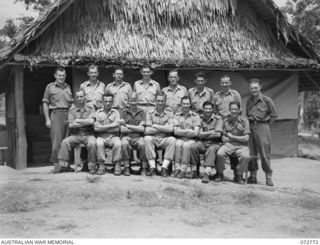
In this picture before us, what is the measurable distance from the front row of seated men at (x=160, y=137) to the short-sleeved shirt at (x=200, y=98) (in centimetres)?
63

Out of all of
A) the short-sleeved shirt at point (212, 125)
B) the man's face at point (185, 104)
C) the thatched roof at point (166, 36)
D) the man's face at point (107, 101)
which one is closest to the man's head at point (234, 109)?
the short-sleeved shirt at point (212, 125)

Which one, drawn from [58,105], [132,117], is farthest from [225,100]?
[58,105]

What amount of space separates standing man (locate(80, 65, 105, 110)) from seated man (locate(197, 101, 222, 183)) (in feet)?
6.04

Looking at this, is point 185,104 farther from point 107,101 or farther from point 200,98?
point 107,101

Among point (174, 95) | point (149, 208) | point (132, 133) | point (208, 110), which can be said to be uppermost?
point (174, 95)

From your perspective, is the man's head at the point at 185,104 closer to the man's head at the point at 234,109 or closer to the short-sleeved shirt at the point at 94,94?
the man's head at the point at 234,109

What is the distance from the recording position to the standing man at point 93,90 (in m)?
7.88

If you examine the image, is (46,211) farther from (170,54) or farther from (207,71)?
(207,71)

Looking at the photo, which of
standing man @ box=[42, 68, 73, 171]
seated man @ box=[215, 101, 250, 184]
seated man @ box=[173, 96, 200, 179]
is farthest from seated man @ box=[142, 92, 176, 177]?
standing man @ box=[42, 68, 73, 171]

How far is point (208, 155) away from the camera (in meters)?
7.22

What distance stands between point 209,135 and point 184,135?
1.32 ft

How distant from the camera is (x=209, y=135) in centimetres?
736

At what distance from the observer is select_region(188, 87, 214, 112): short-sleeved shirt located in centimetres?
810

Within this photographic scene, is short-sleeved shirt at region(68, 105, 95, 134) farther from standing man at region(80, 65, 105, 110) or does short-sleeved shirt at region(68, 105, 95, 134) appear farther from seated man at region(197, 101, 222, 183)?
seated man at region(197, 101, 222, 183)
